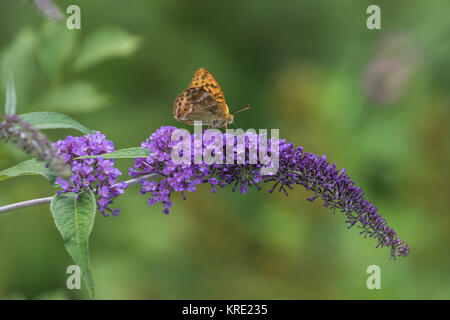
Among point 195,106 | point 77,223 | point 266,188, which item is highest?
point 195,106

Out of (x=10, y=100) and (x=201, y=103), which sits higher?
(x=201, y=103)

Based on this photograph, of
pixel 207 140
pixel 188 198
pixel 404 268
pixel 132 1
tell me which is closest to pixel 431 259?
pixel 404 268

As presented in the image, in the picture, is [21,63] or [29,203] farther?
[21,63]

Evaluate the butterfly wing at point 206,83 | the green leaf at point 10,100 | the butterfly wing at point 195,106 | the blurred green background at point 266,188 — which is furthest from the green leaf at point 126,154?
the blurred green background at point 266,188

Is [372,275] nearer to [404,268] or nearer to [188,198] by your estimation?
[404,268]

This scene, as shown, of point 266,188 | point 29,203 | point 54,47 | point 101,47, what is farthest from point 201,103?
point 266,188

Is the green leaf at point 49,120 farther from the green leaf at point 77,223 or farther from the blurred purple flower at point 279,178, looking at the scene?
the blurred purple flower at point 279,178

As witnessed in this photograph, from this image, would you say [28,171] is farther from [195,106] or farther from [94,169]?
[195,106]
